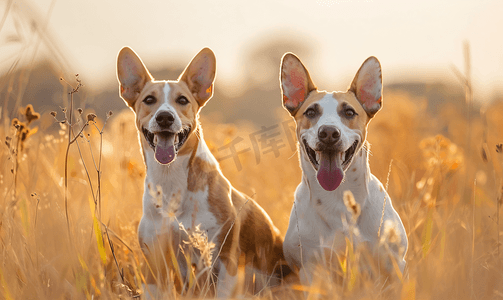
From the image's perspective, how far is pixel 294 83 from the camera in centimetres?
383

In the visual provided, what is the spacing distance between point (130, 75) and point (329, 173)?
6.44 feet

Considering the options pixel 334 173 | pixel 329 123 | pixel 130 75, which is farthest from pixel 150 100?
pixel 334 173

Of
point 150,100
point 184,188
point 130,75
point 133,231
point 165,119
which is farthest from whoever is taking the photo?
point 130,75

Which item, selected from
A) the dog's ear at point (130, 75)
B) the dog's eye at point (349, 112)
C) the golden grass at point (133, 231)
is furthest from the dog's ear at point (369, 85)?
the dog's ear at point (130, 75)

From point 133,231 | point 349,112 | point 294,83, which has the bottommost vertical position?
point 133,231

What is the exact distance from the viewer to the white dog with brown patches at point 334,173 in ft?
11.0

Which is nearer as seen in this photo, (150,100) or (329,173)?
(329,173)

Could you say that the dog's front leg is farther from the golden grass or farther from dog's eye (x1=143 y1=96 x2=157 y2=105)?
dog's eye (x1=143 y1=96 x2=157 y2=105)

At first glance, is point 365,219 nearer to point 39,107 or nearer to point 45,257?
point 45,257

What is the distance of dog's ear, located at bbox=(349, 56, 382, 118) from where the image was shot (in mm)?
3629

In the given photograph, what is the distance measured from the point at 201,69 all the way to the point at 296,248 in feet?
5.78

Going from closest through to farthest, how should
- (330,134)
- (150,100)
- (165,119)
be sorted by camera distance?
Answer: 1. (330,134)
2. (165,119)
3. (150,100)

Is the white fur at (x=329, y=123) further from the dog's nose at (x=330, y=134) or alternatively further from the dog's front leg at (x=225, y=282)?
the dog's front leg at (x=225, y=282)

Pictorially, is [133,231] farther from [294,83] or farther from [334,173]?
[294,83]
